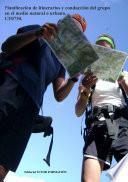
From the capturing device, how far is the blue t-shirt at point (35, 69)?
3051mm

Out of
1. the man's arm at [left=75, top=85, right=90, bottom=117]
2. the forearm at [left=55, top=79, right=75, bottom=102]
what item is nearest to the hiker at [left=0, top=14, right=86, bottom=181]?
the forearm at [left=55, top=79, right=75, bottom=102]

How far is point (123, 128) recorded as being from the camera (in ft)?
13.6

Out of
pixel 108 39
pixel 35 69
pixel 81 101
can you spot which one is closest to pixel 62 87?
pixel 35 69

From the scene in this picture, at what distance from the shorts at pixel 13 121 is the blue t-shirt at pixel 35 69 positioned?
0.18 ft

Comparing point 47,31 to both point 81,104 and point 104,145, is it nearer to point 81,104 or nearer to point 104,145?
point 81,104

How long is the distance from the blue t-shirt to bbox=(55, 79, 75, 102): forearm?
0.45ft

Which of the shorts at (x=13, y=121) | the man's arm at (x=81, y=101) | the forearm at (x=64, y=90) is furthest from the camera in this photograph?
the man's arm at (x=81, y=101)

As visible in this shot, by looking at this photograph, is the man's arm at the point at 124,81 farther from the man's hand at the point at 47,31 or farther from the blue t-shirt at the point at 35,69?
the man's hand at the point at 47,31

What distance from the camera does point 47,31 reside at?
300cm

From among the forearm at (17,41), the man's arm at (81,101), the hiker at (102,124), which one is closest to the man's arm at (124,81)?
the hiker at (102,124)

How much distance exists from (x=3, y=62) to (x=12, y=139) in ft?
1.74

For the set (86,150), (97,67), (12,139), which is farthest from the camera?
(86,150)

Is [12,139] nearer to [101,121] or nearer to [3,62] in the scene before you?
[3,62]

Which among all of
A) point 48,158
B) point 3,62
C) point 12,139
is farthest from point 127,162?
point 3,62
